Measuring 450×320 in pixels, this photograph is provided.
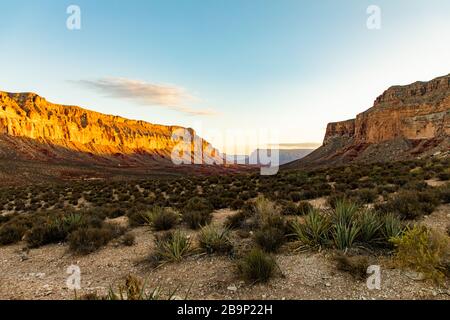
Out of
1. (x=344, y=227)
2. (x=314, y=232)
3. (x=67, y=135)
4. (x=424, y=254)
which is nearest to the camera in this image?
(x=424, y=254)

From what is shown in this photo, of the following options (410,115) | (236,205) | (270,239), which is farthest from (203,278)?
(410,115)

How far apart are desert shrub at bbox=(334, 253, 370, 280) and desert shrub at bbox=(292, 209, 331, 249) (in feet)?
2.62

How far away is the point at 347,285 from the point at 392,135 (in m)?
75.7

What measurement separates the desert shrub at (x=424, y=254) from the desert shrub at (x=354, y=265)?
578mm

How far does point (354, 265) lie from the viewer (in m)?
4.31

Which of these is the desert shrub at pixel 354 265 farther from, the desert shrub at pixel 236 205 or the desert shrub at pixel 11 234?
the desert shrub at pixel 11 234

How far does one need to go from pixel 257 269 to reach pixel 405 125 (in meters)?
74.6

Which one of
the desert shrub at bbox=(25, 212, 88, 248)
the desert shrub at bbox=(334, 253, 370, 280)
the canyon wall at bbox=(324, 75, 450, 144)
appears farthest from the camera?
the canyon wall at bbox=(324, 75, 450, 144)

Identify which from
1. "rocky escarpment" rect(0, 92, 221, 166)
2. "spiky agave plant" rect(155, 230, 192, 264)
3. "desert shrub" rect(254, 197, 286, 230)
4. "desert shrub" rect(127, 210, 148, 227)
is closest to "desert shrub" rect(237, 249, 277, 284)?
"spiky agave plant" rect(155, 230, 192, 264)

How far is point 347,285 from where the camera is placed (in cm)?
404

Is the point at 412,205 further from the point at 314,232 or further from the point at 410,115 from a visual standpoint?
the point at 410,115

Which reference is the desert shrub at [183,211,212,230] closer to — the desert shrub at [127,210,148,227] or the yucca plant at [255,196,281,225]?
the desert shrub at [127,210,148,227]

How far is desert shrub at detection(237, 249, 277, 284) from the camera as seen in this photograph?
4285 millimetres

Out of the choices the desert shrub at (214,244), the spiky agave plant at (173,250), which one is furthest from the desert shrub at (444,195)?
the spiky agave plant at (173,250)
